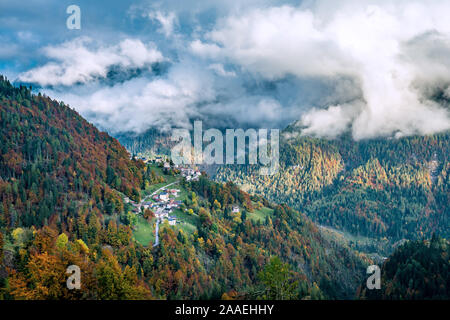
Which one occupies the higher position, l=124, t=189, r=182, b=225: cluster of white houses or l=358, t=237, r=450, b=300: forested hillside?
l=124, t=189, r=182, b=225: cluster of white houses

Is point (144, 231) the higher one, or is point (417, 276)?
point (144, 231)

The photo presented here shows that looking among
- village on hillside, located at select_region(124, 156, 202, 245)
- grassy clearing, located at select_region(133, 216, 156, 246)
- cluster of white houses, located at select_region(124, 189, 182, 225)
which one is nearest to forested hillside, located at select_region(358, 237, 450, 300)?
grassy clearing, located at select_region(133, 216, 156, 246)

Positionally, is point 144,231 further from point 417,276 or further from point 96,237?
point 417,276

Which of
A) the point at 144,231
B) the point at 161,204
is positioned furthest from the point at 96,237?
the point at 161,204

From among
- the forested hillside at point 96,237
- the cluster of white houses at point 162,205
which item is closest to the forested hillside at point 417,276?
the forested hillside at point 96,237

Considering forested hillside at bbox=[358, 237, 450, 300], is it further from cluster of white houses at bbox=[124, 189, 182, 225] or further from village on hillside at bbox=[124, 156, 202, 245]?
cluster of white houses at bbox=[124, 189, 182, 225]
